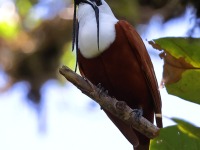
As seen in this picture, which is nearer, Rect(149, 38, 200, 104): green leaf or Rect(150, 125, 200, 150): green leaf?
Rect(150, 125, 200, 150): green leaf

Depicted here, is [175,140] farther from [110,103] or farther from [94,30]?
[94,30]

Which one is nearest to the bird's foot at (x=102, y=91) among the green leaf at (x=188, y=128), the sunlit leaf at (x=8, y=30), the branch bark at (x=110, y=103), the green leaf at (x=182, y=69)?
the branch bark at (x=110, y=103)

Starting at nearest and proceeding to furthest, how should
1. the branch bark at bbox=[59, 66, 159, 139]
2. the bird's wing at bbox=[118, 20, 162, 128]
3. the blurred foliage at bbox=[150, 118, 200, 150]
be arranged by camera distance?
1. the blurred foliage at bbox=[150, 118, 200, 150]
2. the branch bark at bbox=[59, 66, 159, 139]
3. the bird's wing at bbox=[118, 20, 162, 128]

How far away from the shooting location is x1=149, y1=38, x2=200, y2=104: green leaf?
190cm

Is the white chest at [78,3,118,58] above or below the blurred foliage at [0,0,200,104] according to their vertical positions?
above

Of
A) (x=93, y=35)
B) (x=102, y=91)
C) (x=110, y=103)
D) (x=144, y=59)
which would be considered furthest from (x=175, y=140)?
(x=144, y=59)

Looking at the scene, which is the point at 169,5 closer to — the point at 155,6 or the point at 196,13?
the point at 155,6

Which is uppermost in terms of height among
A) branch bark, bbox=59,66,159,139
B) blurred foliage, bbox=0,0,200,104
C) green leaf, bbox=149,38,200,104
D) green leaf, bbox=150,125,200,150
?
green leaf, bbox=149,38,200,104

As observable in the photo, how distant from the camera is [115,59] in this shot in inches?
115

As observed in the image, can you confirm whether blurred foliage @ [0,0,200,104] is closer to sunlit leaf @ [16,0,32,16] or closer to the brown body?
sunlit leaf @ [16,0,32,16]

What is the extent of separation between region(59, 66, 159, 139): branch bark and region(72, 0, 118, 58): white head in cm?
40

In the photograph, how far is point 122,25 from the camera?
3008 millimetres

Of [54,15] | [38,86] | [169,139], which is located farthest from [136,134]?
[38,86]

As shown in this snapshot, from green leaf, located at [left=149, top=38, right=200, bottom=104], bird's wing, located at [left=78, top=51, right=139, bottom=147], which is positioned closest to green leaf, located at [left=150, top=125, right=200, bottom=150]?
green leaf, located at [left=149, top=38, right=200, bottom=104]
